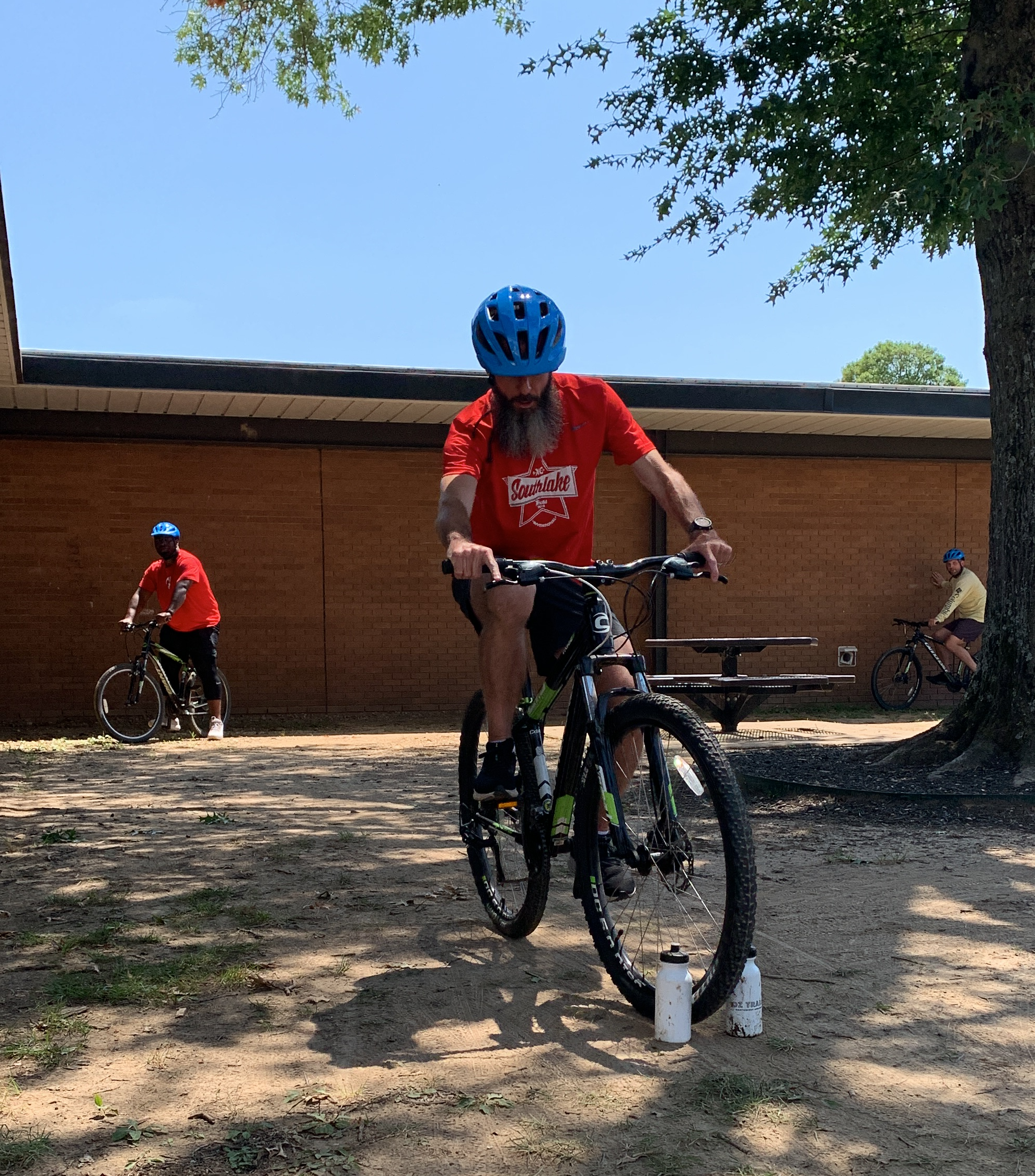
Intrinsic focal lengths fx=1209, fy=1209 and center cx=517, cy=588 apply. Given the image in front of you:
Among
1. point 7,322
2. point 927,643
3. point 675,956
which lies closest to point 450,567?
point 675,956

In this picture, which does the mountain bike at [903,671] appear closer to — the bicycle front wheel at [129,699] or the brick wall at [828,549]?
the brick wall at [828,549]

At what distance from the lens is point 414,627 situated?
46.7 feet

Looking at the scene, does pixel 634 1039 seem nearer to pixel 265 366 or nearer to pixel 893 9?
pixel 893 9

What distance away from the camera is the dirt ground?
250 centimetres

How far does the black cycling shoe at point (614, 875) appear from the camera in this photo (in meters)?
3.35

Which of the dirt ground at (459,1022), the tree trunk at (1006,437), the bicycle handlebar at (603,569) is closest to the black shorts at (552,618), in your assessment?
the bicycle handlebar at (603,569)

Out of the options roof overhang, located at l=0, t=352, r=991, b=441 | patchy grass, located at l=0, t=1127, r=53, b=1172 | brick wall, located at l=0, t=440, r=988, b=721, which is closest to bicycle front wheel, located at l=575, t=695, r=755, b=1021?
patchy grass, located at l=0, t=1127, r=53, b=1172

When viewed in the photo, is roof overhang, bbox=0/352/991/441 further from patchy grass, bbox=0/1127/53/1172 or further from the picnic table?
patchy grass, bbox=0/1127/53/1172

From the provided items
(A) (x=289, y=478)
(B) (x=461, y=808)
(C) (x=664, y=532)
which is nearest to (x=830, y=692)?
(C) (x=664, y=532)

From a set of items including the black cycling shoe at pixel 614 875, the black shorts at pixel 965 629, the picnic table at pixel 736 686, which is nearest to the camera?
the black cycling shoe at pixel 614 875

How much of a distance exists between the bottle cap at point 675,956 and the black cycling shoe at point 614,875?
0.31 meters

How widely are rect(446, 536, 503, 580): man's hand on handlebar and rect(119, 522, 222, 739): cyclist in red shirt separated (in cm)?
877

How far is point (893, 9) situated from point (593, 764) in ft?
24.2

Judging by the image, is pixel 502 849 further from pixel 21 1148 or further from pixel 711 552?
pixel 21 1148
